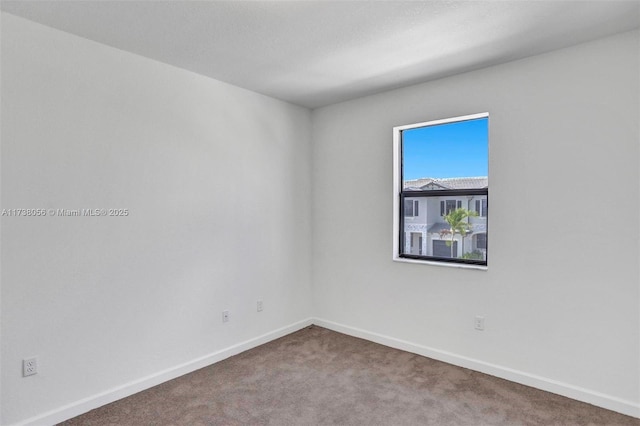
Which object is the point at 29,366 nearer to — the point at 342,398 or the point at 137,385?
the point at 137,385

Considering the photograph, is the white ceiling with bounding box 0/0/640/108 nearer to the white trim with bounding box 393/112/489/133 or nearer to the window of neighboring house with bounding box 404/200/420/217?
the white trim with bounding box 393/112/489/133

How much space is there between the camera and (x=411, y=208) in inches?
141

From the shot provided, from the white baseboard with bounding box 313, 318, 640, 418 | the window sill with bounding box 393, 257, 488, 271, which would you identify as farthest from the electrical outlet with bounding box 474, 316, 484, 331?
the window sill with bounding box 393, 257, 488, 271

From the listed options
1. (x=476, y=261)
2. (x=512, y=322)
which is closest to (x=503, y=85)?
(x=476, y=261)

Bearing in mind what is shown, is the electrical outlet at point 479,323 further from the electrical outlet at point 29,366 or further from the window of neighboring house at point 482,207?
the electrical outlet at point 29,366

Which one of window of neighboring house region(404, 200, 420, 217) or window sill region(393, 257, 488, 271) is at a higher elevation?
window of neighboring house region(404, 200, 420, 217)

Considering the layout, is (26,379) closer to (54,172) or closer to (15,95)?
(54,172)

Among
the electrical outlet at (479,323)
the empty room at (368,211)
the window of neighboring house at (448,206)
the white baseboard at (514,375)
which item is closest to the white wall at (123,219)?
the empty room at (368,211)

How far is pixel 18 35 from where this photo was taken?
2164 millimetres

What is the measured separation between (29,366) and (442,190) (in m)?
3.34

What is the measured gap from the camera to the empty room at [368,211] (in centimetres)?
221

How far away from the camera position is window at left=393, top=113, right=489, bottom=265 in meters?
3.14

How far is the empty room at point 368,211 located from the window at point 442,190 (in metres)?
0.02

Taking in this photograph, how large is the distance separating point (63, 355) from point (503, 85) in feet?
12.2
